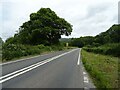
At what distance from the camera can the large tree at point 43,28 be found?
75.9 metres

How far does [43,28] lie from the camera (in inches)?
2970

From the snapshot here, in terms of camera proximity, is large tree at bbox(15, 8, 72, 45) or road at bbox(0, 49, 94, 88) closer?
road at bbox(0, 49, 94, 88)

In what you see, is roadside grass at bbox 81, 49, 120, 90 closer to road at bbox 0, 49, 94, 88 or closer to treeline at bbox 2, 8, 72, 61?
road at bbox 0, 49, 94, 88

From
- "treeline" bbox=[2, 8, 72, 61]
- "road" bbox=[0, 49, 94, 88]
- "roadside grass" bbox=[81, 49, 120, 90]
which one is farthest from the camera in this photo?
"treeline" bbox=[2, 8, 72, 61]

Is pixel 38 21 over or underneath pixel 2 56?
over

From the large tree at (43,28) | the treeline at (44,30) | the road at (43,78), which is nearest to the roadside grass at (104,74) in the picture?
the road at (43,78)

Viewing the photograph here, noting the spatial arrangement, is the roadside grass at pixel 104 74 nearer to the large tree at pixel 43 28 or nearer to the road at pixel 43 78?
the road at pixel 43 78

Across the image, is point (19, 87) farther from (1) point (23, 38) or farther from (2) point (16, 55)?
(1) point (23, 38)

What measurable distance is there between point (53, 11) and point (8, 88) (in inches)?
A: 2999

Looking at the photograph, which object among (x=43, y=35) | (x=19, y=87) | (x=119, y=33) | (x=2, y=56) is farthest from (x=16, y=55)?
(x=119, y=33)

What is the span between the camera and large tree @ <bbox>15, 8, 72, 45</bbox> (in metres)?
75.9

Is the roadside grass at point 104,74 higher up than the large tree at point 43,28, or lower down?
lower down

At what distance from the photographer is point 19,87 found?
1028 centimetres

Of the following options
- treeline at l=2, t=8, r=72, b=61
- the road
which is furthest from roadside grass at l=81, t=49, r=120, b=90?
treeline at l=2, t=8, r=72, b=61
